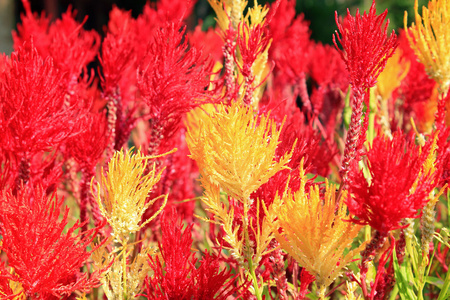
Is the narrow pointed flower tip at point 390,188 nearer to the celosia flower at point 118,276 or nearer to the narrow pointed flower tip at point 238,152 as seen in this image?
the narrow pointed flower tip at point 238,152

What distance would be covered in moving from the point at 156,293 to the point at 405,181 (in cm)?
29

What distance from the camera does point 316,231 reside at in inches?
17.4

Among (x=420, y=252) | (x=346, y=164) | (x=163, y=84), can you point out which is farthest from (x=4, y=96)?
(x=420, y=252)

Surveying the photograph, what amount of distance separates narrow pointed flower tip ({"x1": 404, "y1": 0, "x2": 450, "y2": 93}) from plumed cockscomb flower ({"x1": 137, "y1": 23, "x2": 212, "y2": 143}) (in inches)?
12.6

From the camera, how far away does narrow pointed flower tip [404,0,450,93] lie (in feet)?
2.13

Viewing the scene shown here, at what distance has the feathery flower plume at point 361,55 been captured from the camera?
0.49 metres

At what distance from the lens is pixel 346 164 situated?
0.50 m

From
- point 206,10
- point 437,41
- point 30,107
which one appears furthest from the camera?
point 206,10

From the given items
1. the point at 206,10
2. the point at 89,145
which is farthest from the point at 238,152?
the point at 206,10

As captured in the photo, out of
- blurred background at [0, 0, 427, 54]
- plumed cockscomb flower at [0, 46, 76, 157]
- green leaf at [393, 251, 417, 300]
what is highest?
blurred background at [0, 0, 427, 54]

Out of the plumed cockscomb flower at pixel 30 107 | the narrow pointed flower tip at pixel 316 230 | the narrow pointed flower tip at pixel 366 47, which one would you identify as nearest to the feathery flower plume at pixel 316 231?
the narrow pointed flower tip at pixel 316 230

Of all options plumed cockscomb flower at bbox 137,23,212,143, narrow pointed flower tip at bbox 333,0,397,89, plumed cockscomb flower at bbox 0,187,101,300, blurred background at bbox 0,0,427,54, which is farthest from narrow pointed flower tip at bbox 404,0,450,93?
blurred background at bbox 0,0,427,54

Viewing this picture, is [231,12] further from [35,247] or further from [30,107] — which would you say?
[35,247]

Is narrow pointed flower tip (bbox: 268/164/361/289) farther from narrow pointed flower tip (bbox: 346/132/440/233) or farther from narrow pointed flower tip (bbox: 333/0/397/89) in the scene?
narrow pointed flower tip (bbox: 333/0/397/89)
